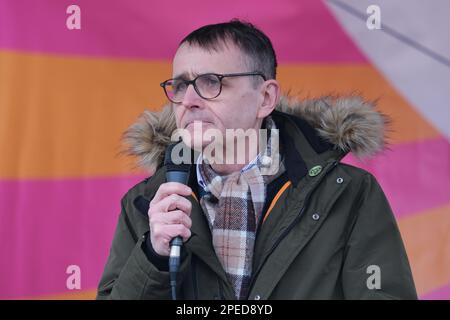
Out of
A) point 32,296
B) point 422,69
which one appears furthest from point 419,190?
point 32,296

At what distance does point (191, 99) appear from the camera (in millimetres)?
1793

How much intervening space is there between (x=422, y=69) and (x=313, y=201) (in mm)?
1195

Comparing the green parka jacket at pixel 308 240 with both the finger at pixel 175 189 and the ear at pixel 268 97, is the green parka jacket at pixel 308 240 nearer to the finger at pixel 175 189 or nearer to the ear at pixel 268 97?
the ear at pixel 268 97

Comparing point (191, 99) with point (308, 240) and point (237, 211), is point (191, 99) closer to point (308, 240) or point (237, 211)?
point (237, 211)

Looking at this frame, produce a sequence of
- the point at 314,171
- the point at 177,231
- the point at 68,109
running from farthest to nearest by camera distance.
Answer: the point at 68,109
the point at 314,171
the point at 177,231

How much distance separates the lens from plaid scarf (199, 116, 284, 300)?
1.84 metres

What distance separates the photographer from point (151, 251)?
1683 millimetres

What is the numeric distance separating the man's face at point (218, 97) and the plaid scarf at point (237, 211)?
0.49 feet

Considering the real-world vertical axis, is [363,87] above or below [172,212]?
above

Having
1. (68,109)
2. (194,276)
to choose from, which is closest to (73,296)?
(68,109)

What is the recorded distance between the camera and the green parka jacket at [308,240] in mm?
1733

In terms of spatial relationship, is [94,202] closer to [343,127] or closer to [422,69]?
[343,127]

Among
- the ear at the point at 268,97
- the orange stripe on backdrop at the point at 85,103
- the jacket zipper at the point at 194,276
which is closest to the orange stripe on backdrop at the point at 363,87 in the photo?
the orange stripe on backdrop at the point at 85,103

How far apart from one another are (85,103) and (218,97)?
40.3 inches
